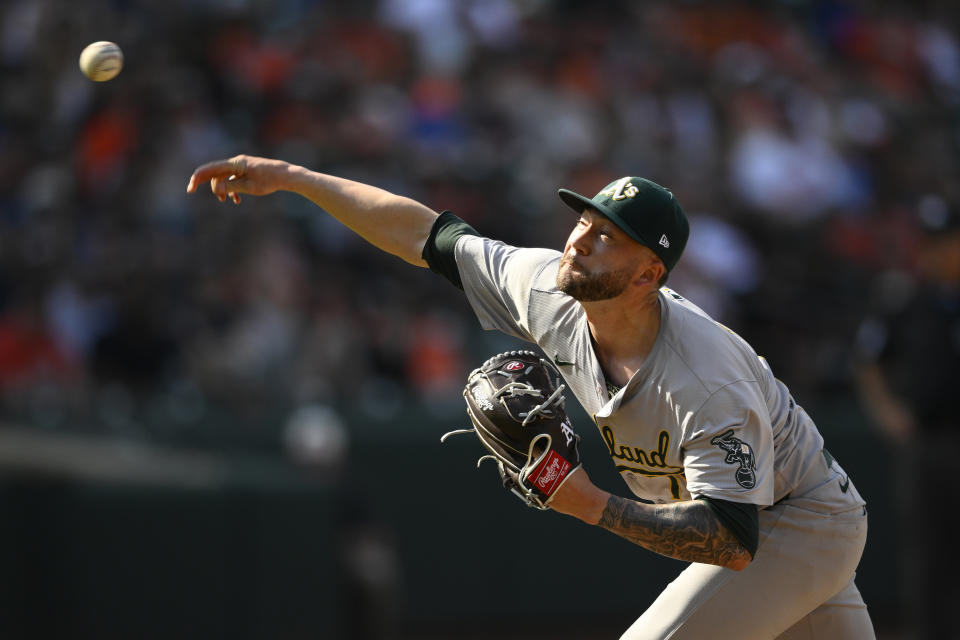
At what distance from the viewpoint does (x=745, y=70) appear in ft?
41.3

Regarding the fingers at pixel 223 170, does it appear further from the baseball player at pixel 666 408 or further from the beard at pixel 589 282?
the beard at pixel 589 282

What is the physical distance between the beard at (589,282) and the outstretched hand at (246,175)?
3.95ft

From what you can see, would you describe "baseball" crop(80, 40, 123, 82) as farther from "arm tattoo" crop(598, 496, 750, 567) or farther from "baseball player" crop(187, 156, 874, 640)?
"arm tattoo" crop(598, 496, 750, 567)

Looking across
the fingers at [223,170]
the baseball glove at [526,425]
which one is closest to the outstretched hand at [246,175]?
the fingers at [223,170]

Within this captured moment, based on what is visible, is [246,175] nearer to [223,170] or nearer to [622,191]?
[223,170]

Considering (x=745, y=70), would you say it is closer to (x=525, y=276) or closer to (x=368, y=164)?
(x=368, y=164)

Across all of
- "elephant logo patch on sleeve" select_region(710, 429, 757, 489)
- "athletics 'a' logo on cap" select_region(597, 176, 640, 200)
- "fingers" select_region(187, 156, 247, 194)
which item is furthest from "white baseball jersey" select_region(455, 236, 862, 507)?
"fingers" select_region(187, 156, 247, 194)

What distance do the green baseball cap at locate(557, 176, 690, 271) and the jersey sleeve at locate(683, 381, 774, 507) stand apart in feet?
1.58

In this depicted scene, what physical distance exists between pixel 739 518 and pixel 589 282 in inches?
32.1

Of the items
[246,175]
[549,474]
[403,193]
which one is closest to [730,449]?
[549,474]

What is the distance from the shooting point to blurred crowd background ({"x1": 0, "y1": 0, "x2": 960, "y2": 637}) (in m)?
9.48

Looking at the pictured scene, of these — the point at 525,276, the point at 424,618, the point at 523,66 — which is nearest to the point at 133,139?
the point at 523,66

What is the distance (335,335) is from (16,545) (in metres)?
2.84

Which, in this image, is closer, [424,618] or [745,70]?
[424,618]
